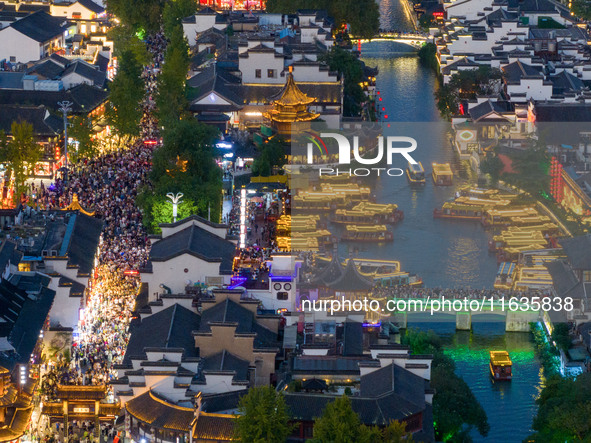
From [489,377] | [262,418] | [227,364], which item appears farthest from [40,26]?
[262,418]

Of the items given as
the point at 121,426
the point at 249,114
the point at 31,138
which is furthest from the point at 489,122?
the point at 121,426

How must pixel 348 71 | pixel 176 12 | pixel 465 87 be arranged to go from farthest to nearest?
1. pixel 176 12
2. pixel 465 87
3. pixel 348 71

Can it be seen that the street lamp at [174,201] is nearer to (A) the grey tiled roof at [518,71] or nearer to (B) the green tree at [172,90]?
(B) the green tree at [172,90]

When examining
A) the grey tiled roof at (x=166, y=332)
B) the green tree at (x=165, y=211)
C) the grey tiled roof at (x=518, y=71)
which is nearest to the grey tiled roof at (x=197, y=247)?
the grey tiled roof at (x=166, y=332)

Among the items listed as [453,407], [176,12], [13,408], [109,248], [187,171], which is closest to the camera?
[13,408]

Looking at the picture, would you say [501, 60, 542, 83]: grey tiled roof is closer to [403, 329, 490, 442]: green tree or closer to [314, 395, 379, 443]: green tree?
[403, 329, 490, 442]: green tree

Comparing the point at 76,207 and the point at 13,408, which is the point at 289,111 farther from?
the point at 13,408
